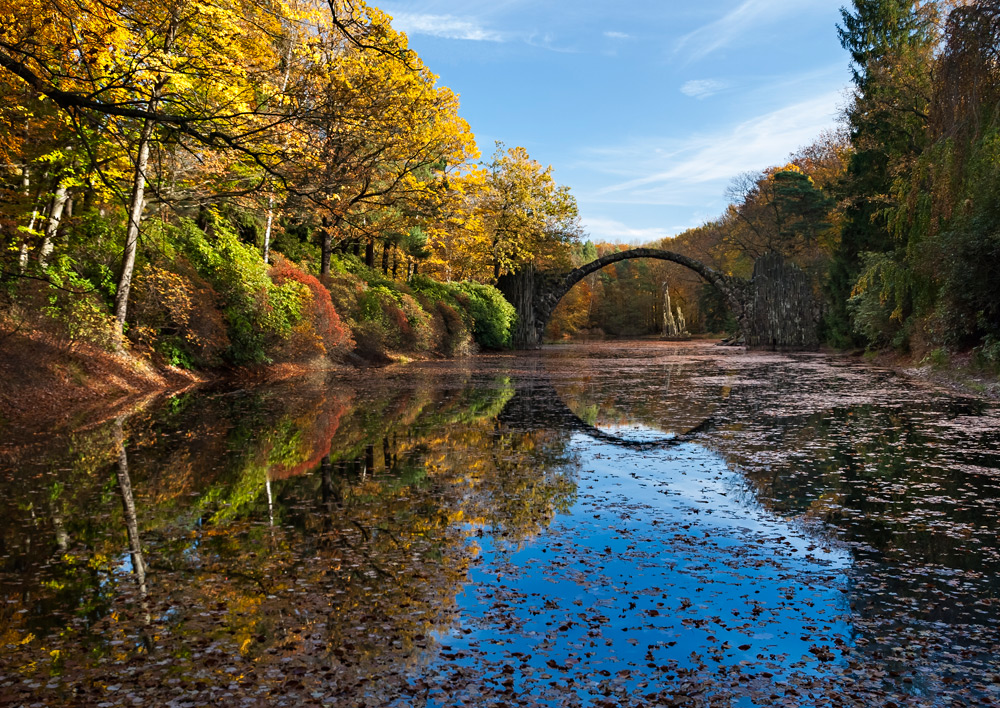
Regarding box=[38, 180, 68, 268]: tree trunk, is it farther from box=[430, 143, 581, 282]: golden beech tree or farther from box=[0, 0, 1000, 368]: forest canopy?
box=[430, 143, 581, 282]: golden beech tree

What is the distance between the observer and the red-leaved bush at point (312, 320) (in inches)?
750

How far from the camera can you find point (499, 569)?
13.9 feet

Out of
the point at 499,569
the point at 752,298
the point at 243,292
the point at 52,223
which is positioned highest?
the point at 52,223

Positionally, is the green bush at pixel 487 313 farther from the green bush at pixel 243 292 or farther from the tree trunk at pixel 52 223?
the tree trunk at pixel 52 223

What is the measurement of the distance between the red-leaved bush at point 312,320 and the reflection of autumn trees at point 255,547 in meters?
9.98

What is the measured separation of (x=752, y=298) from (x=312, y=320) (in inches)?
1268

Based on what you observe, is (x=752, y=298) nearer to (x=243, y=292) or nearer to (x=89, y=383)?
(x=243, y=292)

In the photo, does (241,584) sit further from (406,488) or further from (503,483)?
(503,483)

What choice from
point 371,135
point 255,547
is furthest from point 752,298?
point 255,547

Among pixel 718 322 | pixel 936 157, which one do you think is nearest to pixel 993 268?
pixel 936 157

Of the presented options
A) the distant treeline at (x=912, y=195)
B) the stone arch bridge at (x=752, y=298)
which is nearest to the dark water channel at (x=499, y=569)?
the distant treeline at (x=912, y=195)

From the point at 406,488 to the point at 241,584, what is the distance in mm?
2476

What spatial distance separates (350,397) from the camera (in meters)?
13.9

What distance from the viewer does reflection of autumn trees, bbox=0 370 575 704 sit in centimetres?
315
